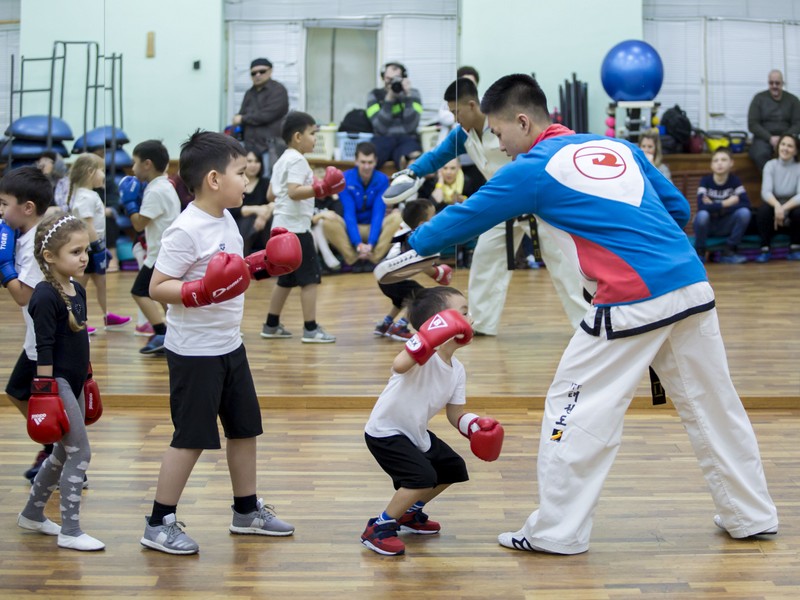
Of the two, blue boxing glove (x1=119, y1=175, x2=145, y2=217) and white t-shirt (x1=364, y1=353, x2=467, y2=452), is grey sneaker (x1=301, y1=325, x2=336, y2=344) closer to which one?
blue boxing glove (x1=119, y1=175, x2=145, y2=217)

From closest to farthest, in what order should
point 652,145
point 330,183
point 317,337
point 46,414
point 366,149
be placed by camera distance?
point 46,414 → point 330,183 → point 317,337 → point 366,149 → point 652,145

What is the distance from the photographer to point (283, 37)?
806cm

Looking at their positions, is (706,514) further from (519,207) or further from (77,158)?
(77,158)

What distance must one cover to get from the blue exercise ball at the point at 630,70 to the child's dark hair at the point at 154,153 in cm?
546

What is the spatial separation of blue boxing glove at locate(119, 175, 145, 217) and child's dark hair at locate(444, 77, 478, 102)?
1.78 metres

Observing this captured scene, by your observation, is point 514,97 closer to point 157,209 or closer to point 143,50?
point 143,50

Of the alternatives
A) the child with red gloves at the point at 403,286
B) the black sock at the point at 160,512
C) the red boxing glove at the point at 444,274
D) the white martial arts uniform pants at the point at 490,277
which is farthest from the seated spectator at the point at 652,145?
the black sock at the point at 160,512

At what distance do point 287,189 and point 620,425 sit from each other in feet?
11.3

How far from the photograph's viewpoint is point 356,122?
347 inches

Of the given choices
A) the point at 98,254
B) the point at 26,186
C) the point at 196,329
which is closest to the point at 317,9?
the point at 98,254

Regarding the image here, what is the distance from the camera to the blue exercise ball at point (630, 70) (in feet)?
33.4

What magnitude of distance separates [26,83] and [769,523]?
13.3 feet

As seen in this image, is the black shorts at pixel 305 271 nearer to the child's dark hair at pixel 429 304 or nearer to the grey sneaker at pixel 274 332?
the grey sneaker at pixel 274 332

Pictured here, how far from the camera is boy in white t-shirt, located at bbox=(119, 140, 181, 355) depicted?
598cm
